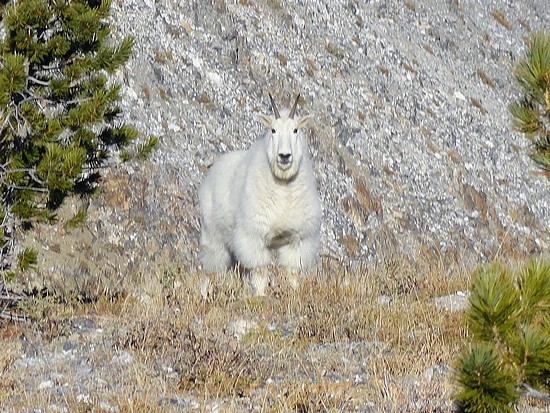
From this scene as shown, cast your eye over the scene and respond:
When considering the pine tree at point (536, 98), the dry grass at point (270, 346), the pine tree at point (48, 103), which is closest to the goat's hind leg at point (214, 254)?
the dry grass at point (270, 346)

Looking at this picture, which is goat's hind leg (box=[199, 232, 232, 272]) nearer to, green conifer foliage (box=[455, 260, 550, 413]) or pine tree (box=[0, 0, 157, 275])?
pine tree (box=[0, 0, 157, 275])

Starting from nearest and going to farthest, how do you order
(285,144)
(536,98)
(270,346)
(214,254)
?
(536,98) → (270,346) → (285,144) → (214,254)

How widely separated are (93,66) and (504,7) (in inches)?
858

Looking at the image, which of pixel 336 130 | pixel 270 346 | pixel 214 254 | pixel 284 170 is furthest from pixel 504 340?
pixel 336 130

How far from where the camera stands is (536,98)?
536 centimetres

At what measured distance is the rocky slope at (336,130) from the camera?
16656 mm

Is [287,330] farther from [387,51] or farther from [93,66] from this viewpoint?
[387,51]

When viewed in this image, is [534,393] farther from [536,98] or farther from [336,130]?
[336,130]

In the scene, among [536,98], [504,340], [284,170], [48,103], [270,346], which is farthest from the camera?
[284,170]

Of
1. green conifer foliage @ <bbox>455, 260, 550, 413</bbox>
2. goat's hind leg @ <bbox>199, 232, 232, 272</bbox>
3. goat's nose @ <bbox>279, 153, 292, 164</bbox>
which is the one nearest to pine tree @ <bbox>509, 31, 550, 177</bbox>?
green conifer foliage @ <bbox>455, 260, 550, 413</bbox>

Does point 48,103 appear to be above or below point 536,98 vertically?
below

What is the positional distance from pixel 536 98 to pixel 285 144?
570 centimetres

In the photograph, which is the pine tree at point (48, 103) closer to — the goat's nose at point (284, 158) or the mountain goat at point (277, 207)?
the goat's nose at point (284, 158)

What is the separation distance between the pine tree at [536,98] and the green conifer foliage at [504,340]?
0.88 meters
